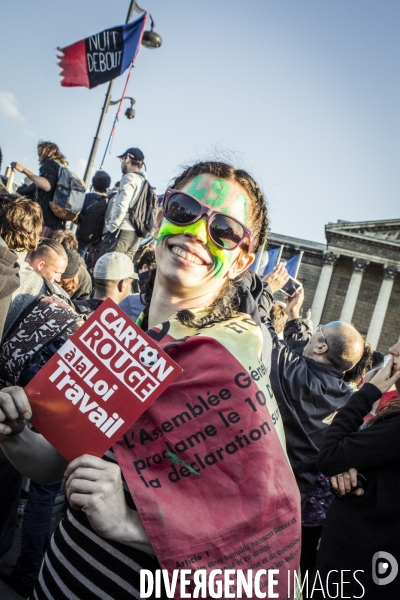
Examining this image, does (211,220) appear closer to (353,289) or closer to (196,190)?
(196,190)

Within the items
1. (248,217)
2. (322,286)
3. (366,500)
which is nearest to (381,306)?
(322,286)

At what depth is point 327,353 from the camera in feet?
11.1

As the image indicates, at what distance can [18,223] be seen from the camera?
2.92 metres

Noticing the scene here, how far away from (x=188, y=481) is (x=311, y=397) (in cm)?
210

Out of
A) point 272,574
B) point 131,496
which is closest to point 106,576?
point 131,496

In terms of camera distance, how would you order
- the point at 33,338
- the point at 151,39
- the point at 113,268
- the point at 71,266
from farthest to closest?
the point at 151,39, the point at 71,266, the point at 113,268, the point at 33,338

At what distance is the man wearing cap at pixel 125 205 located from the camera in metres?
6.20

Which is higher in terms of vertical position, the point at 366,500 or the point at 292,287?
the point at 292,287

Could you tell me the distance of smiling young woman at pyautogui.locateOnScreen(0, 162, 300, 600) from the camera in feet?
3.71

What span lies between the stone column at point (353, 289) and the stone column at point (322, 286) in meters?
1.62

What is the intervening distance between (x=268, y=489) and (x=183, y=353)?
40 centimetres

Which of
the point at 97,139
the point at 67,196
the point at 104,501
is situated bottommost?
the point at 104,501

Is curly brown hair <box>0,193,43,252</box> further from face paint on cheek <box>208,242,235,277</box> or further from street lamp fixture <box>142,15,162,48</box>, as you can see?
street lamp fixture <box>142,15,162,48</box>

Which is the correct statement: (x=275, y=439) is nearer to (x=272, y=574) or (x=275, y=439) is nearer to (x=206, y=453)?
(x=206, y=453)
